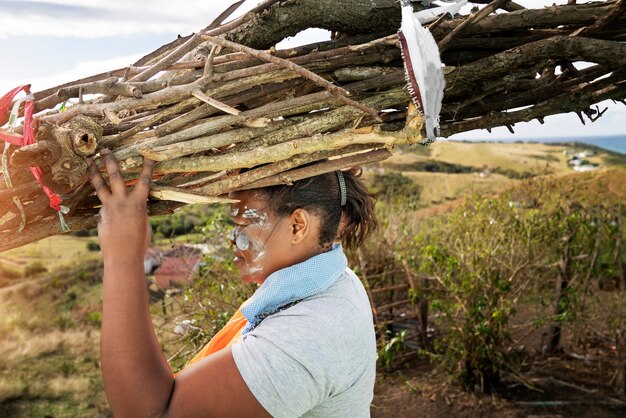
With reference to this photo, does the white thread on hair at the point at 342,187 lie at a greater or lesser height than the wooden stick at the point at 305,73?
lesser

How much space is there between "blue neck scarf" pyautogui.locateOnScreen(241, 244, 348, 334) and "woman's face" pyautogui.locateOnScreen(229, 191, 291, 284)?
0.06 metres

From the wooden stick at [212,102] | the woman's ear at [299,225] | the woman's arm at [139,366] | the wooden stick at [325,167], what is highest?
the wooden stick at [212,102]

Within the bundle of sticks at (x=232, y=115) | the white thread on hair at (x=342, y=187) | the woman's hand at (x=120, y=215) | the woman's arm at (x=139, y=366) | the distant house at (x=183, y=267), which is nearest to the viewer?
the woman's arm at (x=139, y=366)

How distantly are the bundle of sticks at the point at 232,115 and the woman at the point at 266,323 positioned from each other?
98mm

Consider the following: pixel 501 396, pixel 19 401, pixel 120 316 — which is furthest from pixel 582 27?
pixel 19 401

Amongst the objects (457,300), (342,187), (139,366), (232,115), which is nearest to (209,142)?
(232,115)

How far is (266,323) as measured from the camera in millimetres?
1474

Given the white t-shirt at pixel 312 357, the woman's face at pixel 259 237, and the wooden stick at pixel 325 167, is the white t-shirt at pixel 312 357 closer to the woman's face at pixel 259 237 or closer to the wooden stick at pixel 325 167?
the woman's face at pixel 259 237

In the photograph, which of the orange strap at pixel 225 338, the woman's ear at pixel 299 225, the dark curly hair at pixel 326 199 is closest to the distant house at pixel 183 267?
the orange strap at pixel 225 338

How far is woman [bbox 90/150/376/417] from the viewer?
1.33 meters

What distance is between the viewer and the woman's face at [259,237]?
171cm

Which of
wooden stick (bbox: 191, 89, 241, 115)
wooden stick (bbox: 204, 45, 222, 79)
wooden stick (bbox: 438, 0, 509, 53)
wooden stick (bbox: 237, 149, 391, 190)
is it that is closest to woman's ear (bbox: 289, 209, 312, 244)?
wooden stick (bbox: 237, 149, 391, 190)

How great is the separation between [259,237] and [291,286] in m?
0.21

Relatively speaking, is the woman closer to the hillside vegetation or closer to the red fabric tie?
the red fabric tie
